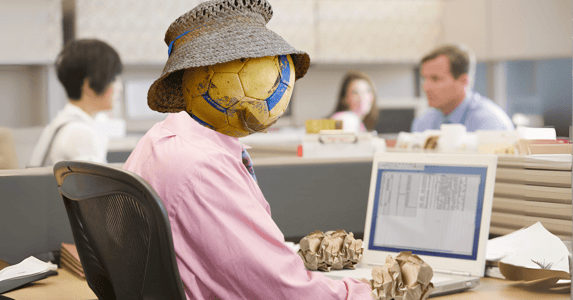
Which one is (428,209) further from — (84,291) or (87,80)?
(87,80)

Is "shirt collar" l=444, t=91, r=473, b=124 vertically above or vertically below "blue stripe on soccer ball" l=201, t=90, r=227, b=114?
below

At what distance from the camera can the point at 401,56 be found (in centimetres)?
517

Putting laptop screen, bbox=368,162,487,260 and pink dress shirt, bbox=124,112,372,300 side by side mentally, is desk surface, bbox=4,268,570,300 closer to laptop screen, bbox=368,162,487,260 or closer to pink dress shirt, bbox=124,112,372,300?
laptop screen, bbox=368,162,487,260

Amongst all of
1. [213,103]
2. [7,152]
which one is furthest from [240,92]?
[7,152]

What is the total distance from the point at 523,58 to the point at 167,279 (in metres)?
4.44

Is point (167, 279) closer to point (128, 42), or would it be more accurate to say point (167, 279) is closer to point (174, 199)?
point (174, 199)

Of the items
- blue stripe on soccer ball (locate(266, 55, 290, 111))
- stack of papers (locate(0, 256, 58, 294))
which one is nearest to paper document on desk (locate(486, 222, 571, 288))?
blue stripe on soccer ball (locate(266, 55, 290, 111))

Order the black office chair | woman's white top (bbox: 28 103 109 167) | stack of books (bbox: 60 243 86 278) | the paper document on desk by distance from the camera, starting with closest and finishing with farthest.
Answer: the black office chair < the paper document on desk < stack of books (bbox: 60 243 86 278) < woman's white top (bbox: 28 103 109 167)

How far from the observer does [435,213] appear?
1118 millimetres

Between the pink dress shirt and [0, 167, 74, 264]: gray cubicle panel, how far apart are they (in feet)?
1.79

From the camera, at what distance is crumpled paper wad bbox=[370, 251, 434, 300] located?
83 cm

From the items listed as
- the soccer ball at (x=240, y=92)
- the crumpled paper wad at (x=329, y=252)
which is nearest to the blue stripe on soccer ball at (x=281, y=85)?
the soccer ball at (x=240, y=92)

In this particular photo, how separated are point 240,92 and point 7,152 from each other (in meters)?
0.81

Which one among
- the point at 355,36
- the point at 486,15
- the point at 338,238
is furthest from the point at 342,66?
the point at 338,238
